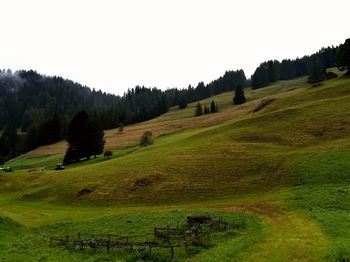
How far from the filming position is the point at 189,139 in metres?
90.5

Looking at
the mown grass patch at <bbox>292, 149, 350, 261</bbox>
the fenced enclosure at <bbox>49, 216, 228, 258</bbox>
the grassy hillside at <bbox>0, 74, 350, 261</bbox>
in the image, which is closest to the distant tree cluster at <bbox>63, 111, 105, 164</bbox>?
the grassy hillside at <bbox>0, 74, 350, 261</bbox>

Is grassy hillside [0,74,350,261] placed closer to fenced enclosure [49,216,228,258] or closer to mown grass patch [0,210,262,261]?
mown grass patch [0,210,262,261]

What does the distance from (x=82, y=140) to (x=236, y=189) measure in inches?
2285

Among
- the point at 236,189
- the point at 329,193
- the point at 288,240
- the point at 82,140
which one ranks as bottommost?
the point at 329,193

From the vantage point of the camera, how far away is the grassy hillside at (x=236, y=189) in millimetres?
34406

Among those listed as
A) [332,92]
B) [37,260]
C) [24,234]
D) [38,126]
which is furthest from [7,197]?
[38,126]

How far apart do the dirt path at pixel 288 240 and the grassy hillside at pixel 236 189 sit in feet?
0.24

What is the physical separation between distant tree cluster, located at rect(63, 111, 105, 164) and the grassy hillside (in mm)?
25974

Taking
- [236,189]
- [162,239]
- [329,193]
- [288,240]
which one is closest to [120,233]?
[162,239]

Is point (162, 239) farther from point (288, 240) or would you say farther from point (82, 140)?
point (82, 140)

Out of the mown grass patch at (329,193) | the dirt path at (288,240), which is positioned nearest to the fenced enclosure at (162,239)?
the dirt path at (288,240)

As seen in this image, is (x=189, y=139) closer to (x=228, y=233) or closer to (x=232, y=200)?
(x=232, y=200)

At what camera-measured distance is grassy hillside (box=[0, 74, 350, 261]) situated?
34.4m

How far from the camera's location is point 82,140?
357ft
